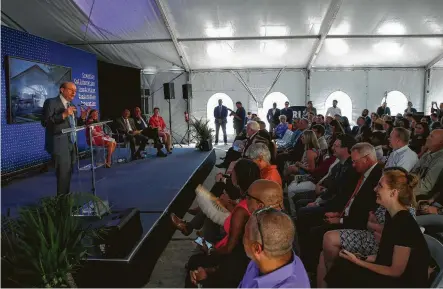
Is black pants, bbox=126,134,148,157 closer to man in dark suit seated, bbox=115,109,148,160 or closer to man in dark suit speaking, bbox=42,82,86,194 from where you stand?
man in dark suit seated, bbox=115,109,148,160

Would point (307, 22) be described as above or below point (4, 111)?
above

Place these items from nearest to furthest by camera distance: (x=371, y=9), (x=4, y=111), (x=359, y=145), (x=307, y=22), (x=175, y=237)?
(x=359, y=145)
(x=175, y=237)
(x=4, y=111)
(x=371, y=9)
(x=307, y=22)

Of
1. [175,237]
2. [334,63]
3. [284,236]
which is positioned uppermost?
[334,63]

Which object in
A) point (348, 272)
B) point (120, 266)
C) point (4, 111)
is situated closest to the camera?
point (348, 272)

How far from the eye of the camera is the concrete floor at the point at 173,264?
2.95 m

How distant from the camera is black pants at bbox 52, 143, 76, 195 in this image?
3.89m

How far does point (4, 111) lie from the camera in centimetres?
621

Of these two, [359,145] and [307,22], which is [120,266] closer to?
[359,145]

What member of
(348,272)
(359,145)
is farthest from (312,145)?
(348,272)

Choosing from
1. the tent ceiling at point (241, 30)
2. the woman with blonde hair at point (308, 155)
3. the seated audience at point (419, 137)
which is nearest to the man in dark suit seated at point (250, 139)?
the woman with blonde hair at point (308, 155)

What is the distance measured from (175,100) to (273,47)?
166 inches

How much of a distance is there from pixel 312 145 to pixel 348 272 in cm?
292

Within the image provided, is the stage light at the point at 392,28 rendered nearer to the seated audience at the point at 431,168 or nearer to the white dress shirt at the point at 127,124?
the seated audience at the point at 431,168

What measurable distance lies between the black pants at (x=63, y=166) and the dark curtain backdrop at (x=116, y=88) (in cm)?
728
